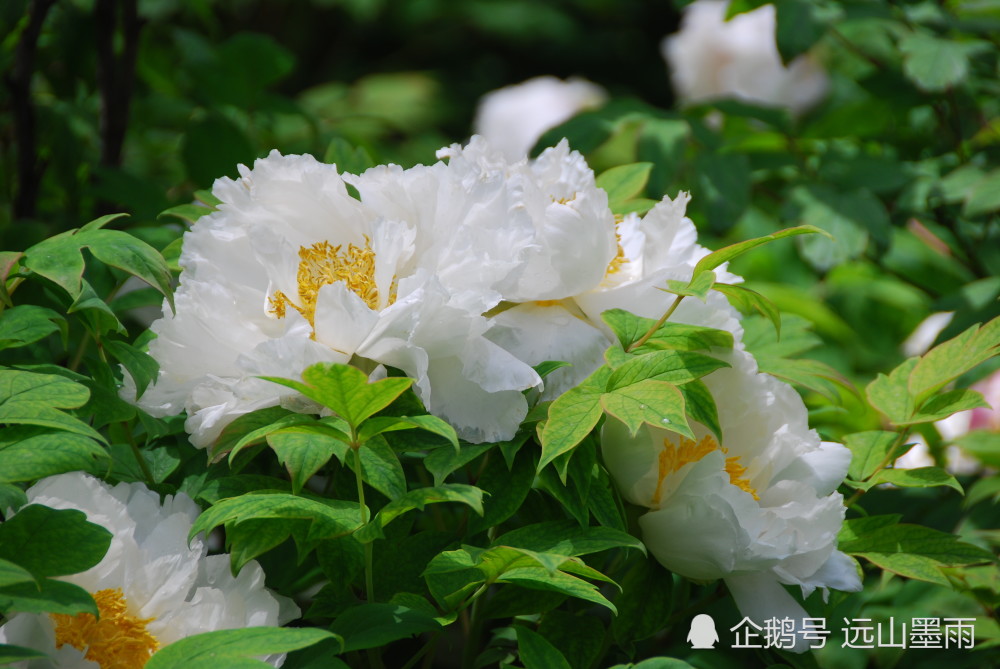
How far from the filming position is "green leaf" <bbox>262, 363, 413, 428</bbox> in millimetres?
492

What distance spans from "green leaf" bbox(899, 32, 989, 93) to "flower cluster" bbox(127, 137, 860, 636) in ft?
1.74

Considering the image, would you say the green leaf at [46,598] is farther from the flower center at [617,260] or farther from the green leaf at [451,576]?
the flower center at [617,260]

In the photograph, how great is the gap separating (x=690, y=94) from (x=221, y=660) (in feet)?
5.62

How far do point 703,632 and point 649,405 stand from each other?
0.22 metres

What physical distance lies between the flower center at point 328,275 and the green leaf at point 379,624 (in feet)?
0.58

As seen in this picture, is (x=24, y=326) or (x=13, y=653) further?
(x=24, y=326)

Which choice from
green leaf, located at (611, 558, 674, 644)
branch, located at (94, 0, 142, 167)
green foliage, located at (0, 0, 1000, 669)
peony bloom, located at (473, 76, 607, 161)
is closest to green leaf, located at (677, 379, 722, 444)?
green foliage, located at (0, 0, 1000, 669)

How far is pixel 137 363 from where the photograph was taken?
1.89ft

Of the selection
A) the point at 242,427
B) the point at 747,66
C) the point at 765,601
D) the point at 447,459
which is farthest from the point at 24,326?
the point at 747,66

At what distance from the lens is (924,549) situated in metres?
0.65

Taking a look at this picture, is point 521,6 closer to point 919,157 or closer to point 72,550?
point 919,157

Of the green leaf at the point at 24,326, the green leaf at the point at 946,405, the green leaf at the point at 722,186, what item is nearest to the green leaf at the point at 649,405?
the green leaf at the point at 946,405

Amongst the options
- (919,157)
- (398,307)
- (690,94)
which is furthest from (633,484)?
(690,94)

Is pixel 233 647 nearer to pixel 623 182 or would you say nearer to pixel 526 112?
pixel 623 182
